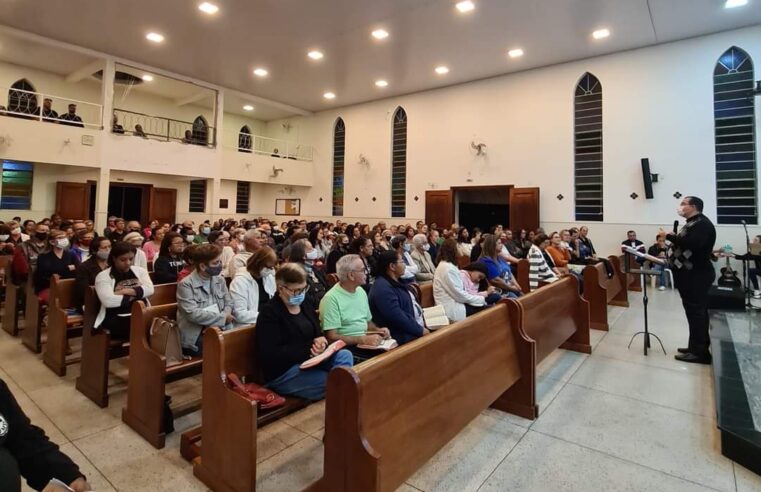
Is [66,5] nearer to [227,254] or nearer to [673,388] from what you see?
[227,254]

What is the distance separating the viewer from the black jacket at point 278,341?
2219 mm

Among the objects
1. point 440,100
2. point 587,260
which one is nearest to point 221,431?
point 587,260

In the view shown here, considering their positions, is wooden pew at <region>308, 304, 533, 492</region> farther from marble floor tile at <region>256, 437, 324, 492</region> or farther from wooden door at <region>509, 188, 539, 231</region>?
wooden door at <region>509, 188, 539, 231</region>

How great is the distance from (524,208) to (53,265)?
9.63 meters

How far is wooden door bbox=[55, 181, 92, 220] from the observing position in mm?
10961

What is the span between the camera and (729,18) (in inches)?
307

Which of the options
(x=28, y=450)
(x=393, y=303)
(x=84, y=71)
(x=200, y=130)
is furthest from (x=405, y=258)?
(x=200, y=130)

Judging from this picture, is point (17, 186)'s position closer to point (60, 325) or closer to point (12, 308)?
point (12, 308)

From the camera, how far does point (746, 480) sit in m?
2.12

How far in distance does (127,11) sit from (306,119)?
8.01 m

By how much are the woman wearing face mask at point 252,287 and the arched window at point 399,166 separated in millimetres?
9984

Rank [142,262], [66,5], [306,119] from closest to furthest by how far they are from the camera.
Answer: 1. [142,262]
2. [66,5]
3. [306,119]

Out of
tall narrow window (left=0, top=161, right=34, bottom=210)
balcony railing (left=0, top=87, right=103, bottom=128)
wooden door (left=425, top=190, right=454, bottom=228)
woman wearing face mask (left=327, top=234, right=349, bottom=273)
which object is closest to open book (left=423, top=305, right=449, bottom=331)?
woman wearing face mask (left=327, top=234, right=349, bottom=273)

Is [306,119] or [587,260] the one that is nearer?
[587,260]
